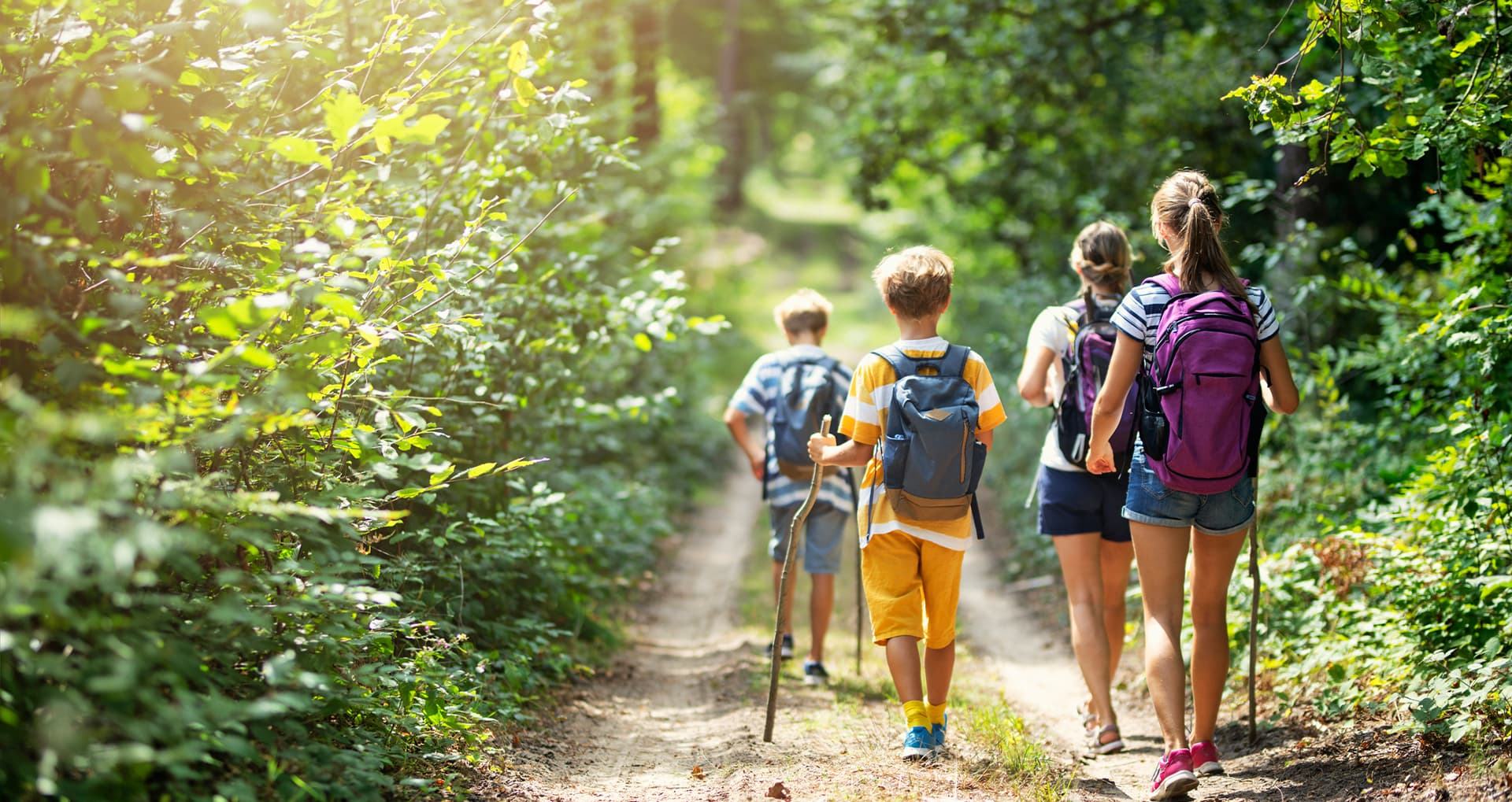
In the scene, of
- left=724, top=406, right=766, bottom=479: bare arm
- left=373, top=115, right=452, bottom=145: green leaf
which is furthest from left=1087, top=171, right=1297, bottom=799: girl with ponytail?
left=373, top=115, right=452, bottom=145: green leaf

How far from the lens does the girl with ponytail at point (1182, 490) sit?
4035 millimetres

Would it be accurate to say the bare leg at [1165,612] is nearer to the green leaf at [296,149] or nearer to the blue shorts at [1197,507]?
the blue shorts at [1197,507]

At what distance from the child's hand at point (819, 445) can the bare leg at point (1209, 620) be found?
1.43m

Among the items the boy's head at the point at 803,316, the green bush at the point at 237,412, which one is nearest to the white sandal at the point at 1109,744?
the boy's head at the point at 803,316

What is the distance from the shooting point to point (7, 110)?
296 centimetres

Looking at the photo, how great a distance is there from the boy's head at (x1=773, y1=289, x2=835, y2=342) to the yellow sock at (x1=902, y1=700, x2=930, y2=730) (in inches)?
93.3

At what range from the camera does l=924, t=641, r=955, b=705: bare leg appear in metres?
4.45

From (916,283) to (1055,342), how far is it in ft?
3.16

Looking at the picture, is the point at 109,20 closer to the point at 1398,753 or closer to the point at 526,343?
the point at 526,343

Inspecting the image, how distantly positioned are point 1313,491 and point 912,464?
4.06 m

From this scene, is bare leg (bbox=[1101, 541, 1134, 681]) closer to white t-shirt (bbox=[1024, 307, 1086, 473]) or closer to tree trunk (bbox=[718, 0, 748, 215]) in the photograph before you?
white t-shirt (bbox=[1024, 307, 1086, 473])

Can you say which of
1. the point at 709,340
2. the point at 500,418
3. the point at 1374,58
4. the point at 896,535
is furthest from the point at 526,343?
the point at 709,340

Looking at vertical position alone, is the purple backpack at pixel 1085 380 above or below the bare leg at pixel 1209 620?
above

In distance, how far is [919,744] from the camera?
4.38 meters
